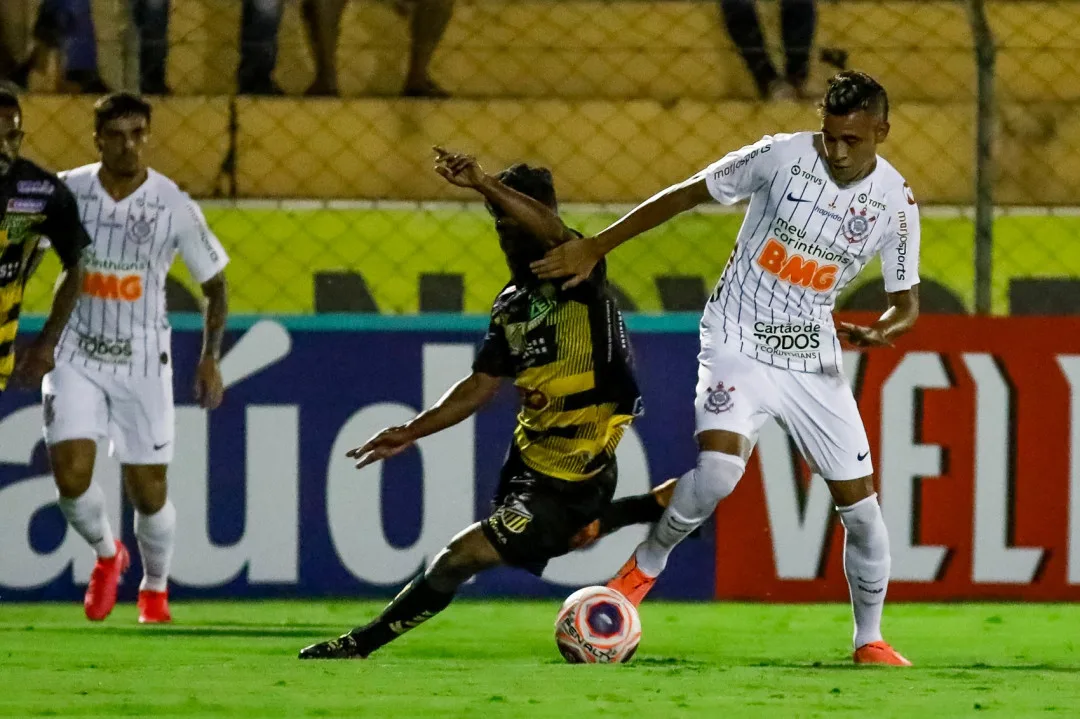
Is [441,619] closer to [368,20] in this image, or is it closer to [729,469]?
[729,469]

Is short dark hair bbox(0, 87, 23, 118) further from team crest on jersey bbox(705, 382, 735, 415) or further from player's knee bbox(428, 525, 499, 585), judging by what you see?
team crest on jersey bbox(705, 382, 735, 415)

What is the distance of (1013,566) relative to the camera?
8.46 meters

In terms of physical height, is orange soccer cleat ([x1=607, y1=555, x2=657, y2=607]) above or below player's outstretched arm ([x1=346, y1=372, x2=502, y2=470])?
below

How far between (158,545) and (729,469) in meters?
2.64

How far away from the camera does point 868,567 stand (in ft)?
20.1

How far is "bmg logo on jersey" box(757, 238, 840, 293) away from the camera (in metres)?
6.09

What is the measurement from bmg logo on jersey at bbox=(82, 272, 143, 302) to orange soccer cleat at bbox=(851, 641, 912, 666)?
121 inches

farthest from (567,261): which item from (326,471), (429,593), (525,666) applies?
(326,471)

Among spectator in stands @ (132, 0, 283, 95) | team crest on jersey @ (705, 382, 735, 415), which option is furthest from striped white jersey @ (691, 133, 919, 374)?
spectator in stands @ (132, 0, 283, 95)

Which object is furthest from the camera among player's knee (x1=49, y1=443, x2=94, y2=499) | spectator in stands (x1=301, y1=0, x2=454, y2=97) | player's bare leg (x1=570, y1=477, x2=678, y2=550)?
spectator in stands (x1=301, y1=0, x2=454, y2=97)

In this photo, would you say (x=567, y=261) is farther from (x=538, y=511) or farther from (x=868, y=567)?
(x=868, y=567)

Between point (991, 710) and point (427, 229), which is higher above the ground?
point (427, 229)

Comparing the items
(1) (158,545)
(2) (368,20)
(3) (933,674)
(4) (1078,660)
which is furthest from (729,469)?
Result: (2) (368,20)

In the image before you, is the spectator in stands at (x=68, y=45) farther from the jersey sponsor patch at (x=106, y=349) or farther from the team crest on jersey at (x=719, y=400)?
the team crest on jersey at (x=719, y=400)
